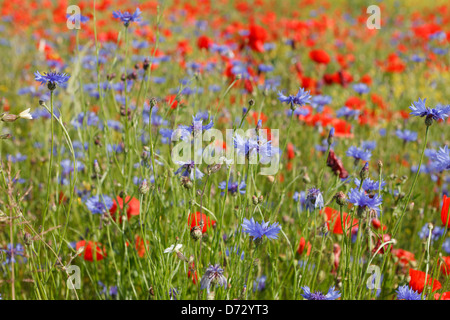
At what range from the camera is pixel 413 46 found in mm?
4402

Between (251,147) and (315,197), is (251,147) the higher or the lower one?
the higher one

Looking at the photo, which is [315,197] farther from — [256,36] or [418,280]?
[256,36]

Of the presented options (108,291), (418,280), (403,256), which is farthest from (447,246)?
(108,291)

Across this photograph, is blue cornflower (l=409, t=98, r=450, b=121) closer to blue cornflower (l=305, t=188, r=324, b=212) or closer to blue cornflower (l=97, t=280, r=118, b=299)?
blue cornflower (l=305, t=188, r=324, b=212)

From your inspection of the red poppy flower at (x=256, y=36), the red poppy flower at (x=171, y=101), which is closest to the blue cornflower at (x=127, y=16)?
the red poppy flower at (x=171, y=101)

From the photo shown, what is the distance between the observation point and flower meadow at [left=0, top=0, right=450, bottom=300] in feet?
3.45

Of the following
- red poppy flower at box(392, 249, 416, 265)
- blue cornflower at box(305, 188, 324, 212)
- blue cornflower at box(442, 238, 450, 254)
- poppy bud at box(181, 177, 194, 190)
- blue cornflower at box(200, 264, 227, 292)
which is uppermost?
poppy bud at box(181, 177, 194, 190)

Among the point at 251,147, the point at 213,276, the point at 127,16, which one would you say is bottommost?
the point at 213,276

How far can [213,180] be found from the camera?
52.4 inches

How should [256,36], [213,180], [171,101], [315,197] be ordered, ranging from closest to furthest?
[315,197]
[213,180]
[171,101]
[256,36]

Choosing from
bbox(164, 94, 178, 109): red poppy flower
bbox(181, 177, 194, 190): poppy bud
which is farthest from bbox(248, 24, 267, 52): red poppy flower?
bbox(181, 177, 194, 190): poppy bud

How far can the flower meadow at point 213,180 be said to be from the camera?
105cm

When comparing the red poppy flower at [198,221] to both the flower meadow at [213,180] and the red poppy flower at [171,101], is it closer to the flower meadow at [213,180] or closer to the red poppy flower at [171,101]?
the flower meadow at [213,180]
